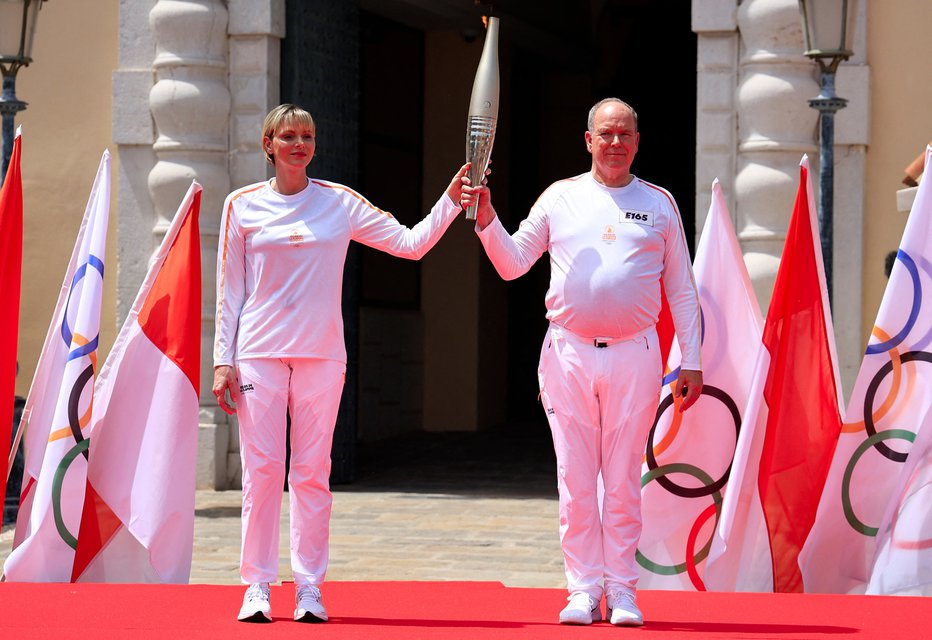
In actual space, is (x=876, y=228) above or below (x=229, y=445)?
above

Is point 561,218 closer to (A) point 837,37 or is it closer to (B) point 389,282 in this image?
(A) point 837,37

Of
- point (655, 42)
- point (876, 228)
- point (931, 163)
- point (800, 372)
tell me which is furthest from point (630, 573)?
point (655, 42)

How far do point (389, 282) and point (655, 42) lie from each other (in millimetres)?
5346

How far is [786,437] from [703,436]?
0.34 metres

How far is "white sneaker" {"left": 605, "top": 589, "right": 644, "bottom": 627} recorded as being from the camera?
5.05 meters

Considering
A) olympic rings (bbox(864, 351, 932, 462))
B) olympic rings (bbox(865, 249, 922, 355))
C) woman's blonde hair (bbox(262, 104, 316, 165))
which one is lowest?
olympic rings (bbox(864, 351, 932, 462))

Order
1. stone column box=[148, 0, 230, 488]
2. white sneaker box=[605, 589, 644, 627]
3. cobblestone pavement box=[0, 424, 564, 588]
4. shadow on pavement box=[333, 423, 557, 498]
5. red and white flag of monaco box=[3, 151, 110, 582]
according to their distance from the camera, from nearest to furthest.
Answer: white sneaker box=[605, 589, 644, 627] → red and white flag of monaco box=[3, 151, 110, 582] → cobblestone pavement box=[0, 424, 564, 588] → stone column box=[148, 0, 230, 488] → shadow on pavement box=[333, 423, 557, 498]

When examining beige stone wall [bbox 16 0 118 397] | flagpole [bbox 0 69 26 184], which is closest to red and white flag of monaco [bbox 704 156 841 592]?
flagpole [bbox 0 69 26 184]

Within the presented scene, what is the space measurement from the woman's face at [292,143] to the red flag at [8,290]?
183cm

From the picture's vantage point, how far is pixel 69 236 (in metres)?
10.4

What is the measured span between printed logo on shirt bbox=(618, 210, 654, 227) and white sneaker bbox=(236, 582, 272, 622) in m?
1.69

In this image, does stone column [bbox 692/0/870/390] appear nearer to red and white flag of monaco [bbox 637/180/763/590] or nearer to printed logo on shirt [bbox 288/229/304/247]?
red and white flag of monaco [bbox 637/180/763/590]

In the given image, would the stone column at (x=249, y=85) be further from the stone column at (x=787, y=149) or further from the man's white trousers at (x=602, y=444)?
the man's white trousers at (x=602, y=444)

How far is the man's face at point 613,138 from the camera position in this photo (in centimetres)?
523
